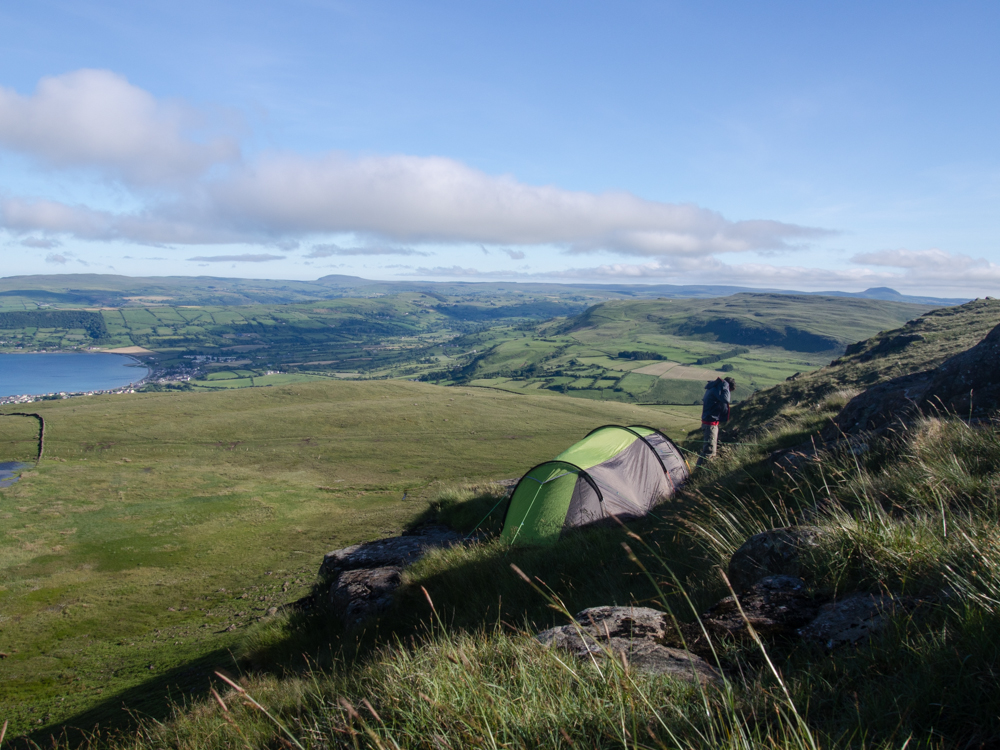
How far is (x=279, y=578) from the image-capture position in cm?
1850

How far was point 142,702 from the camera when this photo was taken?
9.52 metres

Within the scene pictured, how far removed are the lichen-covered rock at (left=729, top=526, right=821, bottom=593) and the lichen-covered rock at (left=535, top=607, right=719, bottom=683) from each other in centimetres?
112

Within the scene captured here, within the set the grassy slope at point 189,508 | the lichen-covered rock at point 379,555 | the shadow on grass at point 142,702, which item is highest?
the lichen-covered rock at point 379,555

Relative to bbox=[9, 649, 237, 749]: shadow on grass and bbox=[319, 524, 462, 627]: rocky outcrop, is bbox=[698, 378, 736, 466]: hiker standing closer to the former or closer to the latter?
bbox=[319, 524, 462, 627]: rocky outcrop

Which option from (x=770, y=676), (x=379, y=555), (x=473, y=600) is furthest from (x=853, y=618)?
(x=379, y=555)

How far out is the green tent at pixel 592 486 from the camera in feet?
40.3

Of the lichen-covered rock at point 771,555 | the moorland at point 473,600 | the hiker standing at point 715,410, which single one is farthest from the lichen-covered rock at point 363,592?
the hiker standing at point 715,410

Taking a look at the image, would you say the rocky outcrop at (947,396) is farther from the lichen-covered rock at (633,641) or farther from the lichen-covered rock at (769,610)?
the lichen-covered rock at (633,641)

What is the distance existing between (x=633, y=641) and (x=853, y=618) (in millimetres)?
1608

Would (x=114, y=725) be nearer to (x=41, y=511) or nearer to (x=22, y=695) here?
(x=22, y=695)

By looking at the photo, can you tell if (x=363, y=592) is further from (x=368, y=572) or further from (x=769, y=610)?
(x=769, y=610)

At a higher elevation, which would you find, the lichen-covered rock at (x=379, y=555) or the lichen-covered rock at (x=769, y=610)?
the lichen-covered rock at (x=769, y=610)

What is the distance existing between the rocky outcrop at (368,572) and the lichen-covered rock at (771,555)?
6266 mm

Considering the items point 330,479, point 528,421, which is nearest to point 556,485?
point 330,479
